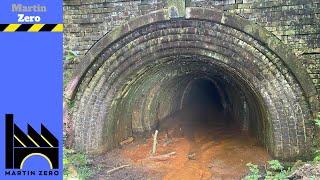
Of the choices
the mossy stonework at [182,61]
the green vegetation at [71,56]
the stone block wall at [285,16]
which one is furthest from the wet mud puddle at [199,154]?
the green vegetation at [71,56]

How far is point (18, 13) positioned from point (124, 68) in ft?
18.5

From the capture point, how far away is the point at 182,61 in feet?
33.7

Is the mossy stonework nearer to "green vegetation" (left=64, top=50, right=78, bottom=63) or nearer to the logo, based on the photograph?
"green vegetation" (left=64, top=50, right=78, bottom=63)

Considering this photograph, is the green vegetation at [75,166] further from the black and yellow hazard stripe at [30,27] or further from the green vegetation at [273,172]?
the black and yellow hazard stripe at [30,27]

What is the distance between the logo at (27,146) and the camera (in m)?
3.68

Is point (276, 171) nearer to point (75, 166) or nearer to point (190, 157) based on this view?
point (190, 157)

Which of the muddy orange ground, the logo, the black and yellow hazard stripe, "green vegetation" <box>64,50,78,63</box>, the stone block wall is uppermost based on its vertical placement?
the stone block wall

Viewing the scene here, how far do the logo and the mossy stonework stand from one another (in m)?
5.26

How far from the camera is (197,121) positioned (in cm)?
1614

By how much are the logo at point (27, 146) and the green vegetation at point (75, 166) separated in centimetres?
493

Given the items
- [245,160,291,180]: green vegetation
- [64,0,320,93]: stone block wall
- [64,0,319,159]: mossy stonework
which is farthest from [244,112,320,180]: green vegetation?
[64,0,320,93]: stone block wall

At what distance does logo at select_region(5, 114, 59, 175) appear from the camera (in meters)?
3.68

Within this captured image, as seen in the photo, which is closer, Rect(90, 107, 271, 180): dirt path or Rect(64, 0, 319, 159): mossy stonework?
Rect(64, 0, 319, 159): mossy stonework

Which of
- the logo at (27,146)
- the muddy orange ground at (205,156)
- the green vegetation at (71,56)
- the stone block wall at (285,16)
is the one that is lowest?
the muddy orange ground at (205,156)
